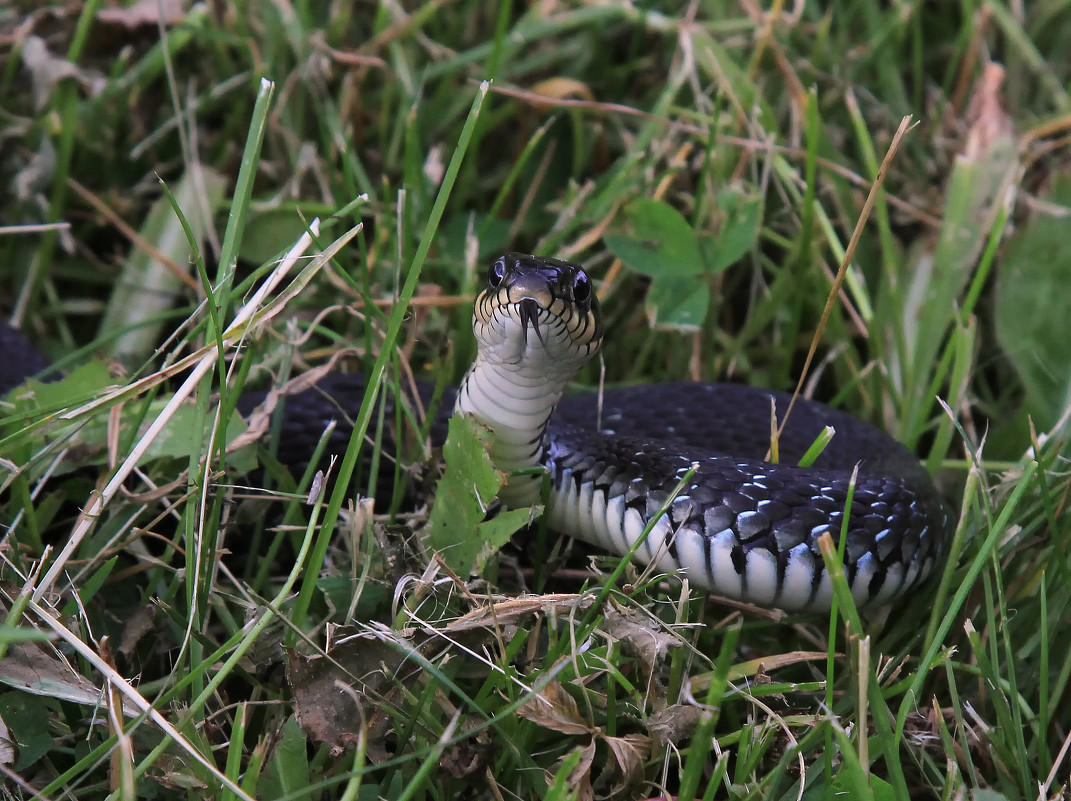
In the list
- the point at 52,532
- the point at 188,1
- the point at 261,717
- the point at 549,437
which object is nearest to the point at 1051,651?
the point at 549,437

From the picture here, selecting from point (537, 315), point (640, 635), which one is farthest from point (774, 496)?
point (537, 315)

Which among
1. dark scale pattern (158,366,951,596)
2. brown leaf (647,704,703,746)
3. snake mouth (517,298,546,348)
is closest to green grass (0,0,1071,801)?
brown leaf (647,704,703,746)

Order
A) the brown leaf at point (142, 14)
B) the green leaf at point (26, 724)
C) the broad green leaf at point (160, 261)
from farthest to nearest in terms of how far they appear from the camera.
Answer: the brown leaf at point (142, 14) < the broad green leaf at point (160, 261) < the green leaf at point (26, 724)

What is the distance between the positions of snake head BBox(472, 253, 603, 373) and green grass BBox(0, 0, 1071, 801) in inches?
7.4

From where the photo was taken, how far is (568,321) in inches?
83.8

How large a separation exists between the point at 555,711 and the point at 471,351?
131 centimetres

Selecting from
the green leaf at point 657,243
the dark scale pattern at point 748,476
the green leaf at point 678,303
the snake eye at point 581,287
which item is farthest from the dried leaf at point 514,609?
the green leaf at point 657,243

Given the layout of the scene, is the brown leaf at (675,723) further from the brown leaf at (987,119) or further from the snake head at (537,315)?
the brown leaf at (987,119)

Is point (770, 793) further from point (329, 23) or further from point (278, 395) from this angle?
point (329, 23)

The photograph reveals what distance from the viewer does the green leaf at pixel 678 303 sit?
296cm

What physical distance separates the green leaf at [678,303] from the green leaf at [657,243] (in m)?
0.03

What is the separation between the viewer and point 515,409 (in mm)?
2227

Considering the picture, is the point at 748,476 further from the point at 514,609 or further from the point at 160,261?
the point at 160,261

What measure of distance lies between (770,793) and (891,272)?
189 cm
